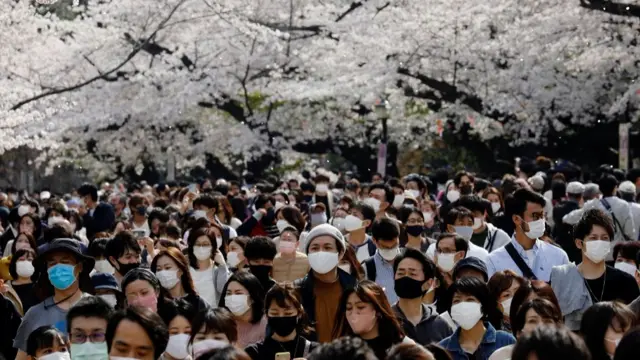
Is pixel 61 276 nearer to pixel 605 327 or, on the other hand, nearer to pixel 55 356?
pixel 55 356

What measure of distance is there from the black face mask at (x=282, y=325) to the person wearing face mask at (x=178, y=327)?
0.49 m

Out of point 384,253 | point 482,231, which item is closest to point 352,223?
point 482,231

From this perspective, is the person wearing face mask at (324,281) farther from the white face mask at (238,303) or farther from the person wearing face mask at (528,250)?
the person wearing face mask at (528,250)

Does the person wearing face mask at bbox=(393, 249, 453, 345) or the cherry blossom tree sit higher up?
the cherry blossom tree

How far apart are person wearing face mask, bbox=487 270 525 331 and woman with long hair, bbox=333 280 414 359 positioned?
1313mm

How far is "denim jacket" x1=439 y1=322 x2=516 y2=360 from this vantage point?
22.3 ft

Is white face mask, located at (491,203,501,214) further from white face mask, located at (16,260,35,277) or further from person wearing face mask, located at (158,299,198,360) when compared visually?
person wearing face mask, located at (158,299,198,360)

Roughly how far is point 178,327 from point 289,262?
304cm

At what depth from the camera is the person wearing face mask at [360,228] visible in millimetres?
10992

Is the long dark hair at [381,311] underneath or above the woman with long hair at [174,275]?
underneath

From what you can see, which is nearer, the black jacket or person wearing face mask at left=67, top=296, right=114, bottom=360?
person wearing face mask at left=67, top=296, right=114, bottom=360

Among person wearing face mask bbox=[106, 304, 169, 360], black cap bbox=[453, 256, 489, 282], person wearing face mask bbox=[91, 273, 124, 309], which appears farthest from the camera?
black cap bbox=[453, 256, 489, 282]

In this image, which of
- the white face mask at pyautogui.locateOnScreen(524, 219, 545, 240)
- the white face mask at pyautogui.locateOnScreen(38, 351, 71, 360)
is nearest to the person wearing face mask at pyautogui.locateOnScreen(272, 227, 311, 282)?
the white face mask at pyautogui.locateOnScreen(524, 219, 545, 240)

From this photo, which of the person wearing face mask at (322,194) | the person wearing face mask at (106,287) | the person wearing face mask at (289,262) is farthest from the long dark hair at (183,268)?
the person wearing face mask at (322,194)
